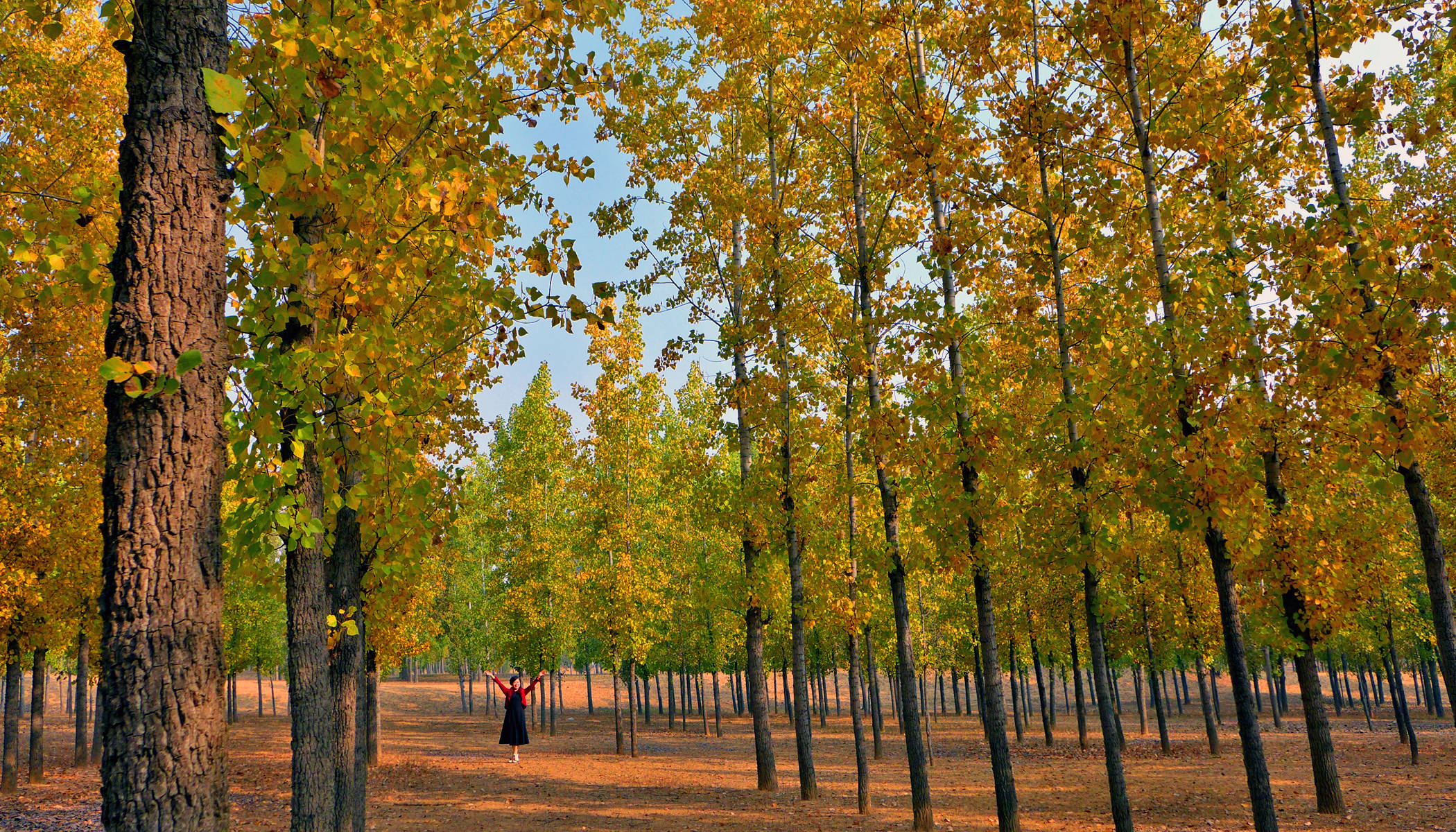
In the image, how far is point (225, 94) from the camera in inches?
83.5

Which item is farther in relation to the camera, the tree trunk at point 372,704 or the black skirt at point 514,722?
the black skirt at point 514,722

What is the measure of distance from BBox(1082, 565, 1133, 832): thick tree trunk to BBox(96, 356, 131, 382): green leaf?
29.4ft

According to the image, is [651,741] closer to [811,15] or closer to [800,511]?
[800,511]

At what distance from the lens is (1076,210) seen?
9.31m

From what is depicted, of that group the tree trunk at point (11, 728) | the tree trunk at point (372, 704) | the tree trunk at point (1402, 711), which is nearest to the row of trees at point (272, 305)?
the tree trunk at point (372, 704)

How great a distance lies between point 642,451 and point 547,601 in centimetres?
875

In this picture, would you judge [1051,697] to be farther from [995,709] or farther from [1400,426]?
[1400,426]

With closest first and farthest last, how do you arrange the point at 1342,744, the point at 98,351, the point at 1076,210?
the point at 1076,210 < the point at 98,351 < the point at 1342,744

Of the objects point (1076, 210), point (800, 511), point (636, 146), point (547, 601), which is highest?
point (636, 146)

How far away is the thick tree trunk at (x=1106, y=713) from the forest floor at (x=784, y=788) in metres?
3.73

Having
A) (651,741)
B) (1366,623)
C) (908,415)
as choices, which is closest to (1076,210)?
(908,415)

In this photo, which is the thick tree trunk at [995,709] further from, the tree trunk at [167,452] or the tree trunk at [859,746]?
the tree trunk at [167,452]

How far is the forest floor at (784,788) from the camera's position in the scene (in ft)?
39.7

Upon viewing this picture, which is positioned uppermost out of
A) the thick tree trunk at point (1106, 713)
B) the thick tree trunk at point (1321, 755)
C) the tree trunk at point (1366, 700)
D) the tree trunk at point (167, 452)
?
the tree trunk at point (167, 452)
